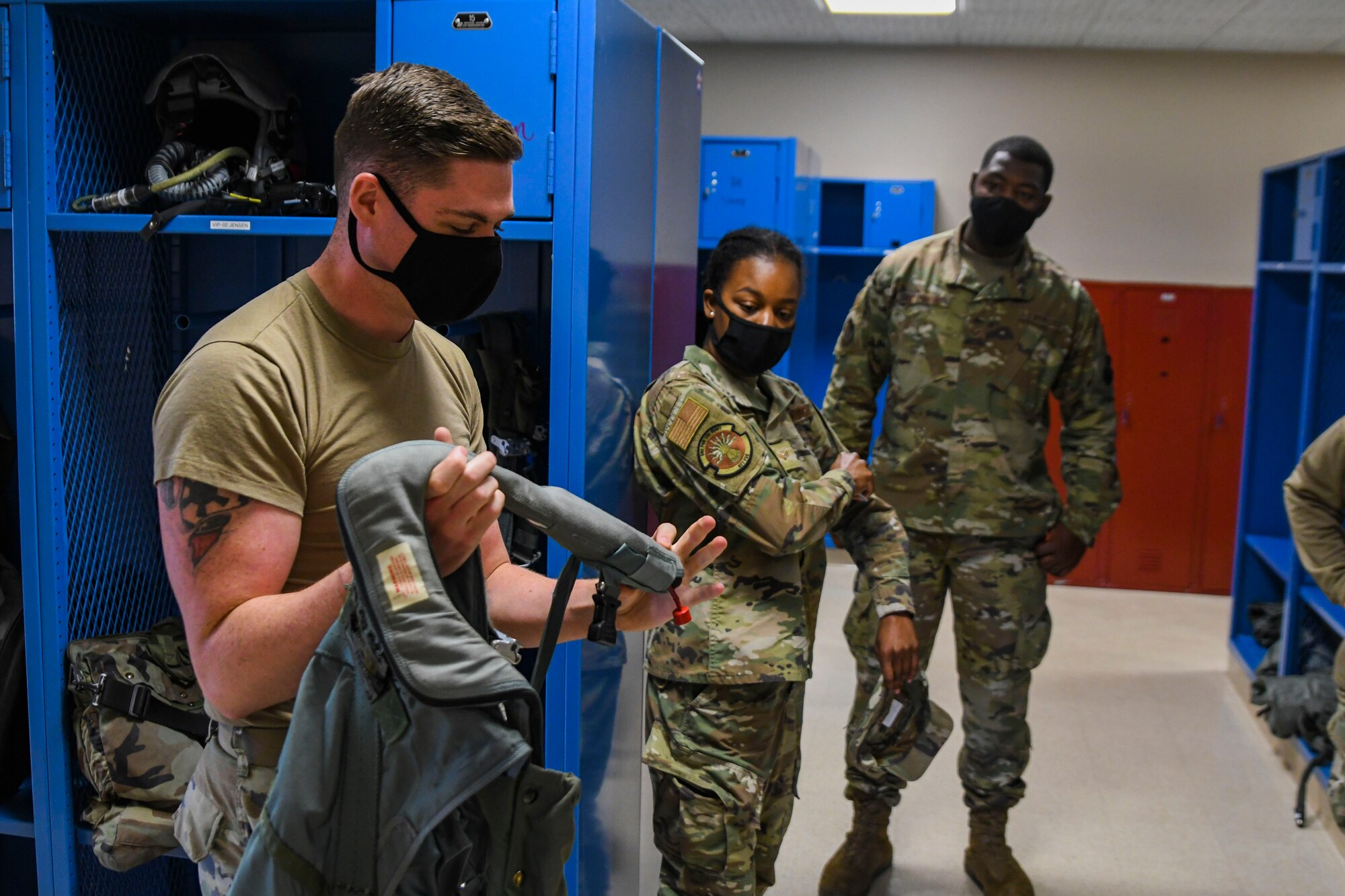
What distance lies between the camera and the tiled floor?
10.8 feet

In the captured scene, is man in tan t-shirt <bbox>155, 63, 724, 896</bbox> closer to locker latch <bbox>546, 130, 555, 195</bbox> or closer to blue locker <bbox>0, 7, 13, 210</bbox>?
locker latch <bbox>546, 130, 555, 195</bbox>

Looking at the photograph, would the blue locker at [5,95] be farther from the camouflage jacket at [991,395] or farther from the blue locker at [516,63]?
the camouflage jacket at [991,395]

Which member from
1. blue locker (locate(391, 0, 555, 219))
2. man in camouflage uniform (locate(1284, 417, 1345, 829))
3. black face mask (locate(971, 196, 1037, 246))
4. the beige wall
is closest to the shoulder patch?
blue locker (locate(391, 0, 555, 219))

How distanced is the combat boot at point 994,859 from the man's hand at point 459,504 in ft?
7.98

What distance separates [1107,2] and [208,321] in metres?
4.75

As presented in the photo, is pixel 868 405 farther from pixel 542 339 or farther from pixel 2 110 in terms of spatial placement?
pixel 2 110

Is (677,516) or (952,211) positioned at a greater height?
(952,211)

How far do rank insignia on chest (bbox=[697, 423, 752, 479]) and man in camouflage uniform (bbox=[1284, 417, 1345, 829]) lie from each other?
5.72 feet

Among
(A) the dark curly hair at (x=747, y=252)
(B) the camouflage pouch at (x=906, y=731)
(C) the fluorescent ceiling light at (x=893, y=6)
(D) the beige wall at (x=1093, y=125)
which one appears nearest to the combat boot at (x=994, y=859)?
(B) the camouflage pouch at (x=906, y=731)

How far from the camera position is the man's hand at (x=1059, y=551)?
3.14m

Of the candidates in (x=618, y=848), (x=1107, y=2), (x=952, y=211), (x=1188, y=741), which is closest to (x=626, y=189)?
(x=618, y=848)

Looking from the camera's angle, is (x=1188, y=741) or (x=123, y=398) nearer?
(x=123, y=398)

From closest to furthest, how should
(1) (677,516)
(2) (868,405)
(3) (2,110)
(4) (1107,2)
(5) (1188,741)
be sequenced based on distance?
(3) (2,110)
(1) (677,516)
(2) (868,405)
(5) (1188,741)
(4) (1107,2)

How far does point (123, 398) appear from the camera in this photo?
245 cm
